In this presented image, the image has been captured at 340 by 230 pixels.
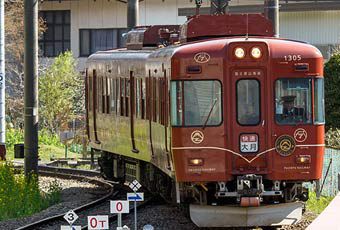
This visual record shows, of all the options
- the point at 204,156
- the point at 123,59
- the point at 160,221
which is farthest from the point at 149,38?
the point at 204,156

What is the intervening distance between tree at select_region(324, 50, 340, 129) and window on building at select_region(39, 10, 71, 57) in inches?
1195

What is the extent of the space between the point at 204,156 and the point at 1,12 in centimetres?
1333

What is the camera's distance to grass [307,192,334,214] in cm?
1962

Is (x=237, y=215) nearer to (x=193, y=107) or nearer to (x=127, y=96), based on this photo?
(x=193, y=107)

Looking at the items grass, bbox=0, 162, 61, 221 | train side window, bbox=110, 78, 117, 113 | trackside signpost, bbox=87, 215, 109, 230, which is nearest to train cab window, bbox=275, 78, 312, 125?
trackside signpost, bbox=87, 215, 109, 230

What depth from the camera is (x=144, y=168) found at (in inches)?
869

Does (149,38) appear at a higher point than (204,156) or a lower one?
higher

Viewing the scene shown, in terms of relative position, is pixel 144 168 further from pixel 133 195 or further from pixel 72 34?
pixel 72 34

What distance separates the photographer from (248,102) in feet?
54.2

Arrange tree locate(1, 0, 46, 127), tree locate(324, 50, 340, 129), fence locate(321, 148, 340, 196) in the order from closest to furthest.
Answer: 1. fence locate(321, 148, 340, 196)
2. tree locate(324, 50, 340, 129)
3. tree locate(1, 0, 46, 127)

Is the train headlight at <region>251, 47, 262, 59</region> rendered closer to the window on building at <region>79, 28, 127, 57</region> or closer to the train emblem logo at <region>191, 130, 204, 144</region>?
the train emblem logo at <region>191, 130, 204, 144</region>

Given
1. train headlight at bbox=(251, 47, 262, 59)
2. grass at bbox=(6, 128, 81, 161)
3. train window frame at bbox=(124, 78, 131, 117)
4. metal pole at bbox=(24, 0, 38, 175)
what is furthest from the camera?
grass at bbox=(6, 128, 81, 161)

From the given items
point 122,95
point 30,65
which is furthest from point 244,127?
point 30,65

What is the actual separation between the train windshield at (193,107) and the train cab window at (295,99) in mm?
958
